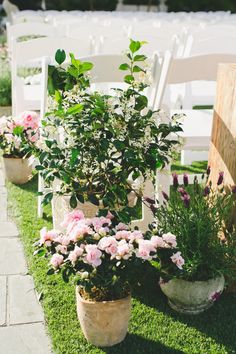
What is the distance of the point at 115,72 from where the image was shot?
3.08 meters

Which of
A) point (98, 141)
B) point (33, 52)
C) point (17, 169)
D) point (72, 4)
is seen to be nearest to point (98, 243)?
point (98, 141)

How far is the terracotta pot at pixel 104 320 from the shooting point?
232 centimetres

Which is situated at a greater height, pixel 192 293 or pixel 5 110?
pixel 192 293

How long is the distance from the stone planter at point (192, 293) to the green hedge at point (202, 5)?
16128mm

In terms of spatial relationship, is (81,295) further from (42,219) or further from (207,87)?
(207,87)

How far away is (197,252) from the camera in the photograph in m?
2.56

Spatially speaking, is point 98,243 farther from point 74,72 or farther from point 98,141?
point 74,72

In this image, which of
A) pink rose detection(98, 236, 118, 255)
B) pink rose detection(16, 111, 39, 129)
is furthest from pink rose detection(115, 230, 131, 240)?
pink rose detection(16, 111, 39, 129)

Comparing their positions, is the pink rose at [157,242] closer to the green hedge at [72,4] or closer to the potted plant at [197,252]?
the potted plant at [197,252]

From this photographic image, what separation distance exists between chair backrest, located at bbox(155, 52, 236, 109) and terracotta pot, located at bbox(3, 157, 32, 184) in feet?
5.26

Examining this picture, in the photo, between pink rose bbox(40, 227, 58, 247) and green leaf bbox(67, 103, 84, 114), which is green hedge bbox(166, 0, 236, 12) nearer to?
green leaf bbox(67, 103, 84, 114)

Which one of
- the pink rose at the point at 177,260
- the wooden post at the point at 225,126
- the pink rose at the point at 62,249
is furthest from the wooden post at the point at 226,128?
the pink rose at the point at 62,249

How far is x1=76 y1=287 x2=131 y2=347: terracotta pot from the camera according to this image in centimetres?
232

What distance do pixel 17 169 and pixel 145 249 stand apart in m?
2.32
